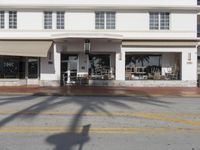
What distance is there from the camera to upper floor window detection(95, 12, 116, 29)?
1119 inches

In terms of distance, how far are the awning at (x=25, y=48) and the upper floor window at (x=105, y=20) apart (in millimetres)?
4451

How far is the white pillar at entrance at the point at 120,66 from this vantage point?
2806 centimetres

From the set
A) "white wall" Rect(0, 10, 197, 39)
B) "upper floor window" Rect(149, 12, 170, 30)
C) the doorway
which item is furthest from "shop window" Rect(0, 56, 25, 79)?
"upper floor window" Rect(149, 12, 170, 30)

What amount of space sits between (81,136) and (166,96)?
1300 cm

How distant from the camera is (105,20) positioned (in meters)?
28.4

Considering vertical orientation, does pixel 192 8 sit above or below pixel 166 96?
above

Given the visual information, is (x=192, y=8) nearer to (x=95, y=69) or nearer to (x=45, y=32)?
(x=95, y=69)

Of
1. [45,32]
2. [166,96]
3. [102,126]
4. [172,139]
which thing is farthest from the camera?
[45,32]

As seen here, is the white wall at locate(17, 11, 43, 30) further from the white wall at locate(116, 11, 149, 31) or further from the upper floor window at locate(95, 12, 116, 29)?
the white wall at locate(116, 11, 149, 31)

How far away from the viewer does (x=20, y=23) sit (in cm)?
2833

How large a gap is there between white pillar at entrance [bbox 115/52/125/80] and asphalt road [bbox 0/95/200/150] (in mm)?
15205

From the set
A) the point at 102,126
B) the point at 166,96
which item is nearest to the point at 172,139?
the point at 102,126

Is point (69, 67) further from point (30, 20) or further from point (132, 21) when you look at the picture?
point (132, 21)

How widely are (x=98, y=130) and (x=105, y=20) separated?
20166 mm
